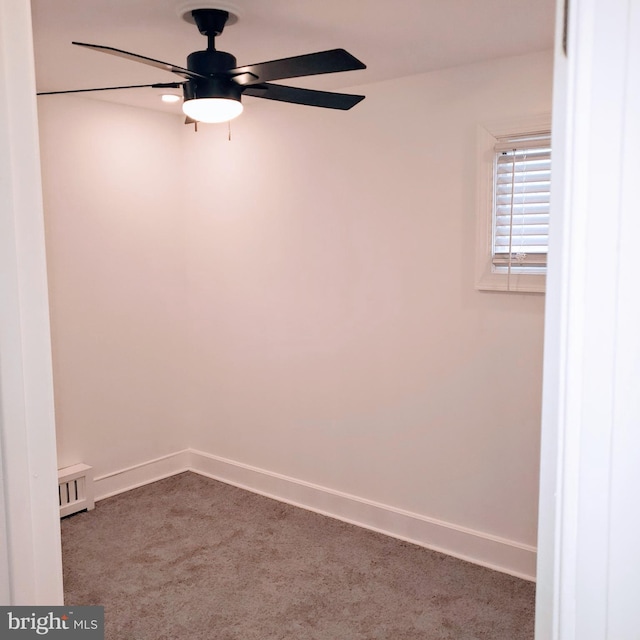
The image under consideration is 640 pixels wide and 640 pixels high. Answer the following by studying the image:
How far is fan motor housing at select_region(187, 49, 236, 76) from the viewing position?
2279mm

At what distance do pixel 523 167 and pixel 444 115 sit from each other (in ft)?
1.60

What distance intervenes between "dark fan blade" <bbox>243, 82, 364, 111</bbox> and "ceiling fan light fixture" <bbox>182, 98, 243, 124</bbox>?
10 cm

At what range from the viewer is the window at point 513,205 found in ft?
9.55

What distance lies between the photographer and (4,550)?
0.94 m

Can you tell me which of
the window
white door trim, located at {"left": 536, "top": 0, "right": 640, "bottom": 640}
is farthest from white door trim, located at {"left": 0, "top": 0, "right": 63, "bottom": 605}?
the window

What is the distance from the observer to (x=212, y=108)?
232cm

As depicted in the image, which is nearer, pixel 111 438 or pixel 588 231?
pixel 588 231

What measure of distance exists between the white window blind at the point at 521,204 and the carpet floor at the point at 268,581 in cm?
153

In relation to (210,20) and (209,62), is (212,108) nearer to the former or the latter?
(209,62)

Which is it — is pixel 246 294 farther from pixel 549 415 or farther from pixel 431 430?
pixel 549 415

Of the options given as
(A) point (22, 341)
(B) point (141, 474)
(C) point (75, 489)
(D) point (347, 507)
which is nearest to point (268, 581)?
(D) point (347, 507)

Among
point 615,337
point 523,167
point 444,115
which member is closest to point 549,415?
point 615,337

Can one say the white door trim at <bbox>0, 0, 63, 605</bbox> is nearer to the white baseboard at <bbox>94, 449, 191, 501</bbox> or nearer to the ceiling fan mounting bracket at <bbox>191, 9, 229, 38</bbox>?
the ceiling fan mounting bracket at <bbox>191, 9, 229, 38</bbox>

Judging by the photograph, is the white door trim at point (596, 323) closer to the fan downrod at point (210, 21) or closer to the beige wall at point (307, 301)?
the fan downrod at point (210, 21)
